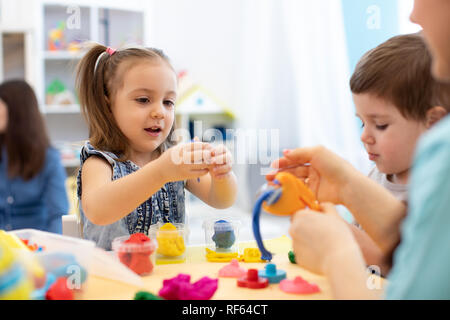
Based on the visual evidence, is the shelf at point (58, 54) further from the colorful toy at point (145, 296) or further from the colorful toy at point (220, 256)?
the colorful toy at point (145, 296)

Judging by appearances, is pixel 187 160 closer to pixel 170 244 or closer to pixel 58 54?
pixel 170 244

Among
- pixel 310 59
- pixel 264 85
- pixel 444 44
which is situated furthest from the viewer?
pixel 264 85

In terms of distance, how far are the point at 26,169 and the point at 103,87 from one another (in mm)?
1237

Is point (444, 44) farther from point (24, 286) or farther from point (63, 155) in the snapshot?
point (63, 155)

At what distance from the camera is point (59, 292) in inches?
26.1

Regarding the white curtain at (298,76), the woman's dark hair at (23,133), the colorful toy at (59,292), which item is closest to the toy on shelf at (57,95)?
the woman's dark hair at (23,133)

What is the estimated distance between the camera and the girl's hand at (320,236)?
592 millimetres

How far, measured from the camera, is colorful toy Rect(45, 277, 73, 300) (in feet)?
2.17

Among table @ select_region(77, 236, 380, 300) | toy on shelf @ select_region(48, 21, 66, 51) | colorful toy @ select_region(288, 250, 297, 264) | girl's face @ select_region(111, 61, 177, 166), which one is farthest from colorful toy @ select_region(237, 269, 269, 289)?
toy on shelf @ select_region(48, 21, 66, 51)

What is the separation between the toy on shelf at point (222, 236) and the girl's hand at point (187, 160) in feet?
0.38

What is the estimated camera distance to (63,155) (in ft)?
11.0
